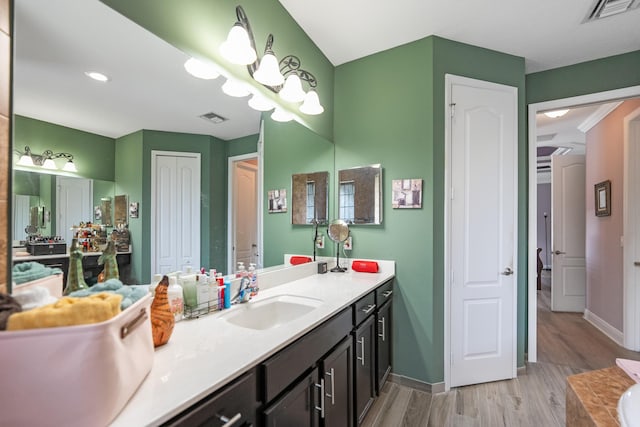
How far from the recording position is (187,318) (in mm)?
1245

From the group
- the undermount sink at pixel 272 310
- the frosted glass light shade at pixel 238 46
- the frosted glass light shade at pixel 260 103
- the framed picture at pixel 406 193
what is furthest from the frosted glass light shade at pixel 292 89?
the undermount sink at pixel 272 310

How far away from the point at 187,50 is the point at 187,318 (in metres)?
1.17

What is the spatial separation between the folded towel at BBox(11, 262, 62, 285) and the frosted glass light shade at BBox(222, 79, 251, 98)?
43.2 inches

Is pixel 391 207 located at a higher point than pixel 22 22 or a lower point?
lower

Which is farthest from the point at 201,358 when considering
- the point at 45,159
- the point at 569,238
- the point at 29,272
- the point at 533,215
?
the point at 569,238

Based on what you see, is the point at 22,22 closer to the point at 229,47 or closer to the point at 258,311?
the point at 229,47

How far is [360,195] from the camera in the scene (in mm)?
2422

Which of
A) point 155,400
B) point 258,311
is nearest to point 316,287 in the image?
point 258,311

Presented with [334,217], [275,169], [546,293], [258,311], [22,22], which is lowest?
[546,293]

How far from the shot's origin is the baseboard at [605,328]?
294 centimetres

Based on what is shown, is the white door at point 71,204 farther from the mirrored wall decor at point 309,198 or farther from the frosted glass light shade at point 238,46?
the mirrored wall decor at point 309,198

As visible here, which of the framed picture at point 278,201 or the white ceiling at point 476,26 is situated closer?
the white ceiling at point 476,26

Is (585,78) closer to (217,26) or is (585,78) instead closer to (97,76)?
(217,26)

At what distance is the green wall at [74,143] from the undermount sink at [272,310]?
82cm
